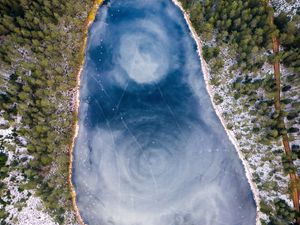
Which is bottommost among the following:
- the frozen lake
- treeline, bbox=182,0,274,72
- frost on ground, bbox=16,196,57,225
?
frost on ground, bbox=16,196,57,225

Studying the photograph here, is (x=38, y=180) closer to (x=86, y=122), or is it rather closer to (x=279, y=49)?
(x=86, y=122)

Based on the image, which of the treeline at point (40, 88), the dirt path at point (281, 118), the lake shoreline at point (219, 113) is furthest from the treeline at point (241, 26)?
the treeline at point (40, 88)

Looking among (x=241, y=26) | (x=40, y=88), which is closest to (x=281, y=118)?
(x=241, y=26)

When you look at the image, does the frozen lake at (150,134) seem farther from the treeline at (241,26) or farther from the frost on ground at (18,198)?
the frost on ground at (18,198)

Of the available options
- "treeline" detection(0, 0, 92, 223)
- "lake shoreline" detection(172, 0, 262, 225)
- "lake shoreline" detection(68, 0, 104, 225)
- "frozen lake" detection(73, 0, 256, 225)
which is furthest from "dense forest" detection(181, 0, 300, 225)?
"treeline" detection(0, 0, 92, 223)

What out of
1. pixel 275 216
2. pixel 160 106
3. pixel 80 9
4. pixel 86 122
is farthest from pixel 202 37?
pixel 275 216

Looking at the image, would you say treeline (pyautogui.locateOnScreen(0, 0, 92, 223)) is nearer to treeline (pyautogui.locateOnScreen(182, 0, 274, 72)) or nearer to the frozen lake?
the frozen lake
